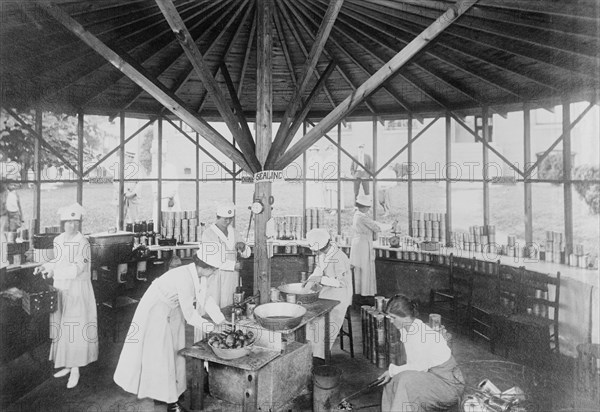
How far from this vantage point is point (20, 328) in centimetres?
551

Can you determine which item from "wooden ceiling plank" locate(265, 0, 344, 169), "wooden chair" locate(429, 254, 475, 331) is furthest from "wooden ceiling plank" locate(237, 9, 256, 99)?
"wooden chair" locate(429, 254, 475, 331)

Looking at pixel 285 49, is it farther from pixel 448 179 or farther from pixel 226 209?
pixel 448 179

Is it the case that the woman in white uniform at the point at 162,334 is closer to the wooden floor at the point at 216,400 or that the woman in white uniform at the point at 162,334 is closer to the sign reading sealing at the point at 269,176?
the wooden floor at the point at 216,400

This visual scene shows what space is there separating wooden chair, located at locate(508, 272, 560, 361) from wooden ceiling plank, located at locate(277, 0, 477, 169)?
376cm

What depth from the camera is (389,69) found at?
185 inches

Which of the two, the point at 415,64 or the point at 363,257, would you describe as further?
the point at 363,257

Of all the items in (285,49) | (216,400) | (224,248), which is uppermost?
(285,49)

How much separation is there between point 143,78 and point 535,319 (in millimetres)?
6181

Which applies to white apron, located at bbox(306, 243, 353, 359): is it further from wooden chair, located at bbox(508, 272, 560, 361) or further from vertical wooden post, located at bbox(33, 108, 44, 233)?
vertical wooden post, located at bbox(33, 108, 44, 233)

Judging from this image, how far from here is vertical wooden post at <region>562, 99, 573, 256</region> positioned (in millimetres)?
7000

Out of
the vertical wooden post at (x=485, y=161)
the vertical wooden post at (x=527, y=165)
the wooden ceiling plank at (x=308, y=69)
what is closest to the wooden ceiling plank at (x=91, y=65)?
the wooden ceiling plank at (x=308, y=69)

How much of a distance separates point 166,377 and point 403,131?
12868 millimetres

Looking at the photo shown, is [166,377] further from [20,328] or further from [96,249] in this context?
[96,249]

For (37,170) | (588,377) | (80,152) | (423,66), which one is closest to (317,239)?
(423,66)
